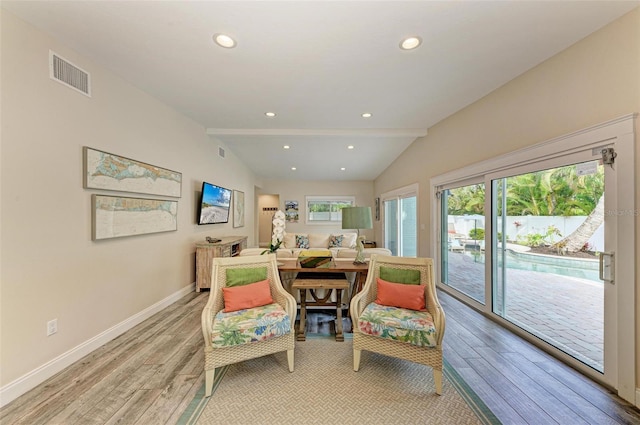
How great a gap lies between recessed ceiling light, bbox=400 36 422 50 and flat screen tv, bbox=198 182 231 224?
352 cm

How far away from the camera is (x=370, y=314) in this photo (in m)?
2.08

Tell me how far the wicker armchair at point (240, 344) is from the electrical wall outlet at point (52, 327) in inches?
49.6

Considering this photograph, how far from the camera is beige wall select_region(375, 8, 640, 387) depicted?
1.72 meters

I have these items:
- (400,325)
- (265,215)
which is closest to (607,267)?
(400,325)

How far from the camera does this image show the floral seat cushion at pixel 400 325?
187 centimetres

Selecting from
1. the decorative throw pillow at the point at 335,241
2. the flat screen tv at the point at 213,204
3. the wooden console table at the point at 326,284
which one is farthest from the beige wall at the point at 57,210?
the decorative throw pillow at the point at 335,241

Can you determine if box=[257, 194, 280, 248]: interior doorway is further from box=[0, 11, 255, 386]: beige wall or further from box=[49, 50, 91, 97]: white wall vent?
box=[49, 50, 91, 97]: white wall vent

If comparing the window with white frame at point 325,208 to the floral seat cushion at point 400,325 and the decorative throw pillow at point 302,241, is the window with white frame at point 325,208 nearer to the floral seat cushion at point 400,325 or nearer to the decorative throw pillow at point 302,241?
the decorative throw pillow at point 302,241

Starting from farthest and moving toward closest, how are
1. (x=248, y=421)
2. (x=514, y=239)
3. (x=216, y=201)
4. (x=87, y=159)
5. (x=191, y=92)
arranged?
(x=216, y=201), (x=191, y=92), (x=514, y=239), (x=87, y=159), (x=248, y=421)

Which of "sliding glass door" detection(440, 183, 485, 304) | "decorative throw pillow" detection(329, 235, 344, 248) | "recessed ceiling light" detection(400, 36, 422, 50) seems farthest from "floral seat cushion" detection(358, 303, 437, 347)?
"decorative throw pillow" detection(329, 235, 344, 248)

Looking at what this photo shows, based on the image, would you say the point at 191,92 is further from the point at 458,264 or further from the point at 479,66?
the point at 458,264

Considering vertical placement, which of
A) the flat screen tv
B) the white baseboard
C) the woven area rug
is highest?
the flat screen tv

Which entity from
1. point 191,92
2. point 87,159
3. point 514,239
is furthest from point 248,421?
point 191,92

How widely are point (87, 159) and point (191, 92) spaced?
1.35 metres
